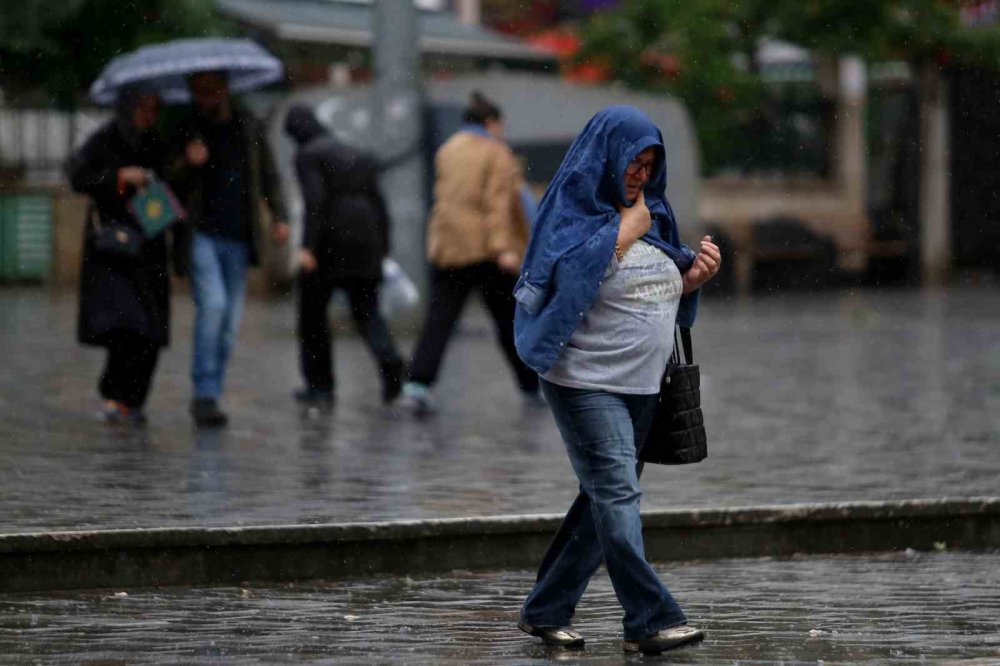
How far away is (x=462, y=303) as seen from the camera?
444 inches

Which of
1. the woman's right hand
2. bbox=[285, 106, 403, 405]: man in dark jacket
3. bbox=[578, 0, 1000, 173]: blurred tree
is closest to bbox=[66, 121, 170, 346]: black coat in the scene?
bbox=[285, 106, 403, 405]: man in dark jacket

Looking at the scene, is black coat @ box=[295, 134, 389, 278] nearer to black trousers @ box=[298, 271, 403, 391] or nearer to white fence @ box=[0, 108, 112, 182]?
black trousers @ box=[298, 271, 403, 391]

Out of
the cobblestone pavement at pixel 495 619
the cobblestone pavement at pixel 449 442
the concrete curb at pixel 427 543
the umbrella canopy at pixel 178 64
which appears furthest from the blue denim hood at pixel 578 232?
the umbrella canopy at pixel 178 64

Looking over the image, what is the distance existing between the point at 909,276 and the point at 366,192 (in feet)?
57.4

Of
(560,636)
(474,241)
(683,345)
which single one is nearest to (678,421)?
(683,345)

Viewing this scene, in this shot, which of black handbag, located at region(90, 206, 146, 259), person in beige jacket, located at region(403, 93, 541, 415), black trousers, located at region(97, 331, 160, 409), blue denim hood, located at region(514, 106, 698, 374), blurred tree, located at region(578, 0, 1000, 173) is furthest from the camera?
blurred tree, located at region(578, 0, 1000, 173)

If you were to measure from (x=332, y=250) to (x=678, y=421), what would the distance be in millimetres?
5509

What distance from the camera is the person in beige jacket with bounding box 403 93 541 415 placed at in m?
11.1

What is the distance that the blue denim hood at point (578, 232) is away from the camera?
559 cm

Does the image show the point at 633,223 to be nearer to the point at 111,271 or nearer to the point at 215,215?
the point at 111,271

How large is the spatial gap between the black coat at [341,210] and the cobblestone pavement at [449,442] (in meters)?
0.81

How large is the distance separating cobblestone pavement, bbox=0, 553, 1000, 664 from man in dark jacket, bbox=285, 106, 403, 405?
13.9 ft

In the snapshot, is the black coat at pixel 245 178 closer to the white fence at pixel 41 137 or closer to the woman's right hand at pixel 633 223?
the woman's right hand at pixel 633 223

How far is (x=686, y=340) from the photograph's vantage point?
6000mm
